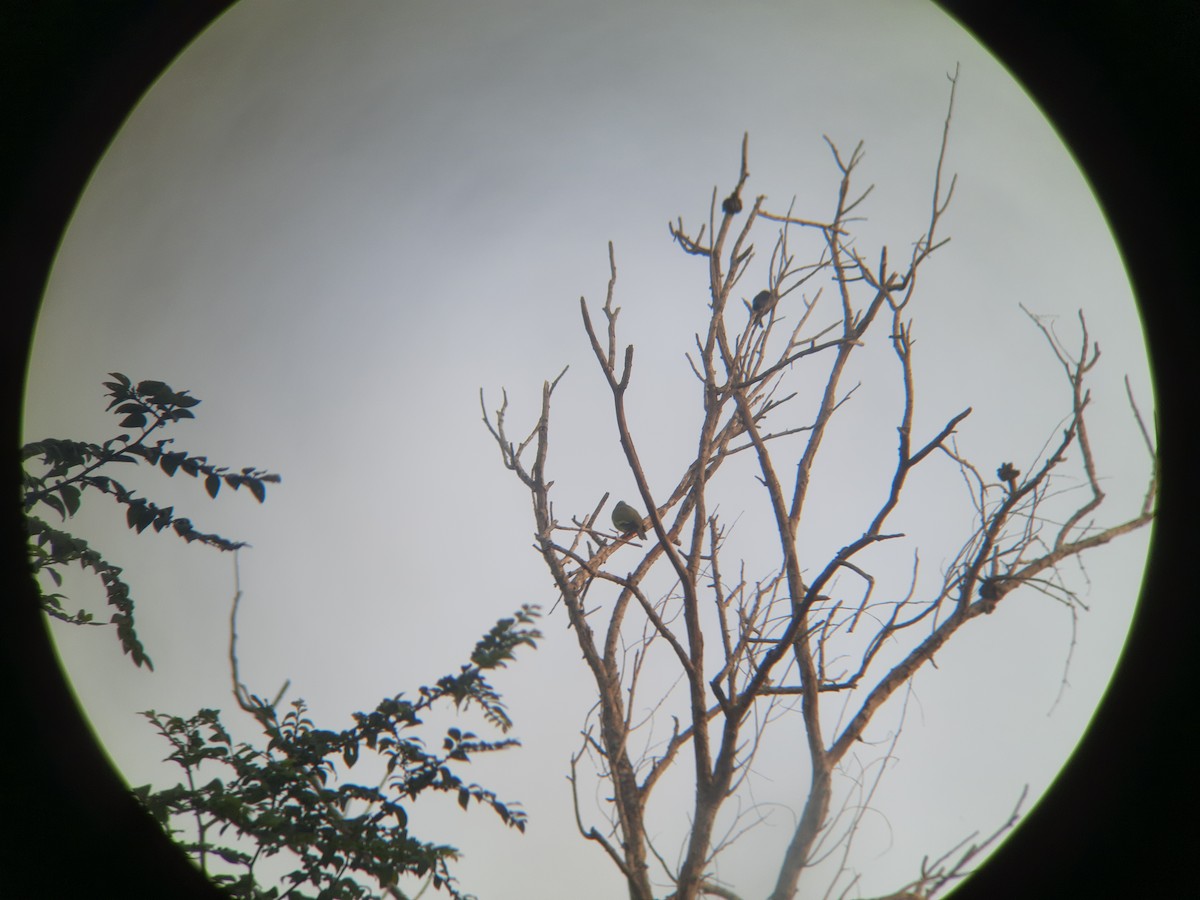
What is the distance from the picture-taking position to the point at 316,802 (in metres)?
1.39

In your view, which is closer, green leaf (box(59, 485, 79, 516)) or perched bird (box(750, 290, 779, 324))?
green leaf (box(59, 485, 79, 516))

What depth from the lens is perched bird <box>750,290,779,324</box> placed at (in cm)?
191

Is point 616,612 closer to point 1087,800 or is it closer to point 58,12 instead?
point 1087,800

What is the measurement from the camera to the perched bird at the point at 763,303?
6.27 ft

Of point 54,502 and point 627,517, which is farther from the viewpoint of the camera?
point 627,517

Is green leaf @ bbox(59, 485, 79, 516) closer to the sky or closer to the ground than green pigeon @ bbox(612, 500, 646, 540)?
closer to the sky

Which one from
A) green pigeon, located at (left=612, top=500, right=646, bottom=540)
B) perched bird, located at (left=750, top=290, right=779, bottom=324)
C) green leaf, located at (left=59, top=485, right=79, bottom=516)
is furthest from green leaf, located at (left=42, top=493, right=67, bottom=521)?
perched bird, located at (left=750, top=290, right=779, bottom=324)

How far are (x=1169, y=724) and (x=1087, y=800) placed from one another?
0.23 m

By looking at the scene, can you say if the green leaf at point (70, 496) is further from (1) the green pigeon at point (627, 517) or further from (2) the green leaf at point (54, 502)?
(1) the green pigeon at point (627, 517)

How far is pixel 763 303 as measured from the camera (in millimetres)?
1958

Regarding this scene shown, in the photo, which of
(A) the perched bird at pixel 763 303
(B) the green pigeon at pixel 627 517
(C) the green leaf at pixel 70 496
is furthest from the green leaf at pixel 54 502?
(A) the perched bird at pixel 763 303

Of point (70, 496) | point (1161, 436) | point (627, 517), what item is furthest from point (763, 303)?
point (70, 496)

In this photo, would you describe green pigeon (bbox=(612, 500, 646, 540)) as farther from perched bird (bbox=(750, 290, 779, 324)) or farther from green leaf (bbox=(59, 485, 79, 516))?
green leaf (bbox=(59, 485, 79, 516))

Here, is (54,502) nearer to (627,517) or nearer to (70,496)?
(70,496)
